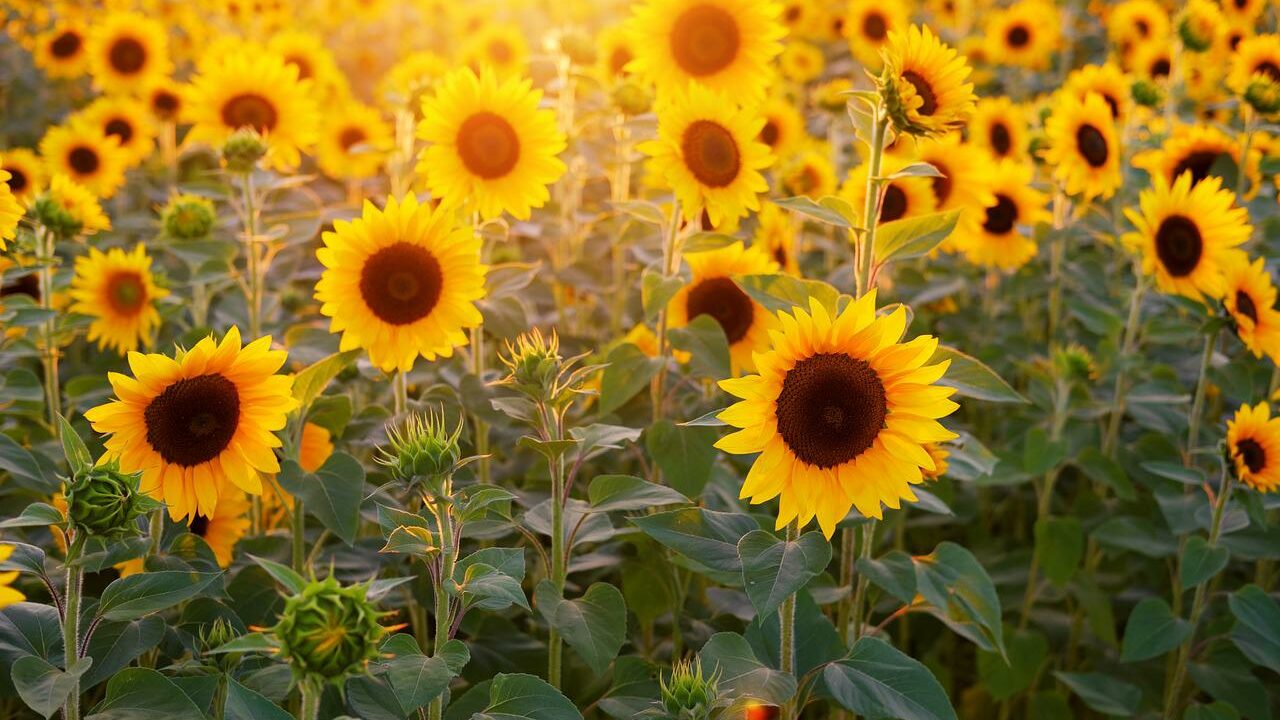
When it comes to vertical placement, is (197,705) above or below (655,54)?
below

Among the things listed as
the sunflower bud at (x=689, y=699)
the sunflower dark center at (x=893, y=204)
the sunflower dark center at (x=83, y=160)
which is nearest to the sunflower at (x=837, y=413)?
the sunflower bud at (x=689, y=699)

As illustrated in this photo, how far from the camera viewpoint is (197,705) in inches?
64.2

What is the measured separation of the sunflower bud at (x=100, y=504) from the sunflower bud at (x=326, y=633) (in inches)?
15.7

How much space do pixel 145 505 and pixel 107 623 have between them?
0.37 meters

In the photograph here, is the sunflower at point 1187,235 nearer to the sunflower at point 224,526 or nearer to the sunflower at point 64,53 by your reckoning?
the sunflower at point 224,526

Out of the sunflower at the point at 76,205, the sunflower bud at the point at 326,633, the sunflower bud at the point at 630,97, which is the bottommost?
the sunflower bud at the point at 326,633

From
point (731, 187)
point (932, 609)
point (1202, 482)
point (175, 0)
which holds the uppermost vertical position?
point (175, 0)

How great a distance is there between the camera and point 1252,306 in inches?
108

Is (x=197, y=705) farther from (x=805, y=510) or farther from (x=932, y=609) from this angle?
(x=932, y=609)

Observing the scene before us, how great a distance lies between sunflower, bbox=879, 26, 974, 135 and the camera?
6.37 ft

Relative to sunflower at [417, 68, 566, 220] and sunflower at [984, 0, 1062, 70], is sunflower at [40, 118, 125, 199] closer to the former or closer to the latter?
sunflower at [417, 68, 566, 220]

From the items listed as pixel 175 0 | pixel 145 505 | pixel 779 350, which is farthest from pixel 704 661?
pixel 175 0

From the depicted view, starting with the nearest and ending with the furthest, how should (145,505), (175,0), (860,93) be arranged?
(145,505), (860,93), (175,0)

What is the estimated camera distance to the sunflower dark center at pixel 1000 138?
4445mm
